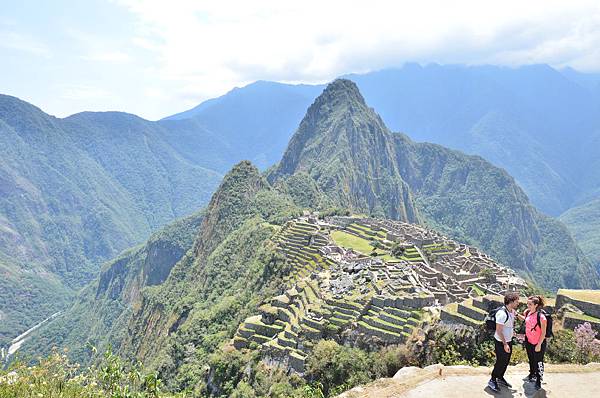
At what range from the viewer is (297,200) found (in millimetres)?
136250

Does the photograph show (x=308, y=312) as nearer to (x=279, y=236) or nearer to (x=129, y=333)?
(x=279, y=236)

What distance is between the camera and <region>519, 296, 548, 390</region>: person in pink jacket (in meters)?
12.0

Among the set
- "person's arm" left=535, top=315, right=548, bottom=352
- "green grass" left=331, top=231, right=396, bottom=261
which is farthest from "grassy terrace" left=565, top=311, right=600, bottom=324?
"green grass" left=331, top=231, right=396, bottom=261

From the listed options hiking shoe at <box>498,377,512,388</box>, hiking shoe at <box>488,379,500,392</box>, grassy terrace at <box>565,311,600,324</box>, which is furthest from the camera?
grassy terrace at <box>565,311,600,324</box>

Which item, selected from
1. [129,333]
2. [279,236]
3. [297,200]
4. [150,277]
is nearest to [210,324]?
[279,236]

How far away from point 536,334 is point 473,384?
2234mm

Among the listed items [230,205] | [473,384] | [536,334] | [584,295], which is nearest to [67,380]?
[473,384]

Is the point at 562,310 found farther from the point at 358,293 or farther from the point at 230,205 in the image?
the point at 230,205

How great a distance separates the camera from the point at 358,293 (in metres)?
40.2

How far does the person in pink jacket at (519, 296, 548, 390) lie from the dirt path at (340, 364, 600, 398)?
504 millimetres

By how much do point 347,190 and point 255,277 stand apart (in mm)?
108613

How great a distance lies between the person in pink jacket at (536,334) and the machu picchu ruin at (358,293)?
15.4 meters

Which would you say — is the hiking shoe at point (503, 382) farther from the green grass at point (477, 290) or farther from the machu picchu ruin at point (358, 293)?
the green grass at point (477, 290)

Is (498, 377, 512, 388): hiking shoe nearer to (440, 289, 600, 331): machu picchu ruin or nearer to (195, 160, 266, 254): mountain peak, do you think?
(440, 289, 600, 331): machu picchu ruin
